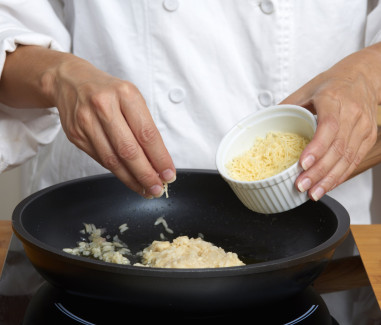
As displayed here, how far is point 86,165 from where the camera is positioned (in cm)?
127

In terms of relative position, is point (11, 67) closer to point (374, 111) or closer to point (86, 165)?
point (86, 165)

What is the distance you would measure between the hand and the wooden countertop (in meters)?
0.25

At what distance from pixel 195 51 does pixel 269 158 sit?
370mm

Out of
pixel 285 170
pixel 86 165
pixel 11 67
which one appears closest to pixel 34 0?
pixel 11 67

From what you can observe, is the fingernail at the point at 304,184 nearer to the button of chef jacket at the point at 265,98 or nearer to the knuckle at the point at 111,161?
the knuckle at the point at 111,161

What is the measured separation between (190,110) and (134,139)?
410mm

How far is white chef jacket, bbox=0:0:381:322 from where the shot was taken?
116 centimetres

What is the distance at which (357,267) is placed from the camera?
0.94m

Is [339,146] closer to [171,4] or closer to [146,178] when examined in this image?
[146,178]

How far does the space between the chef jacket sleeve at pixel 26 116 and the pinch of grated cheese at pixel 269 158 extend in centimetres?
43

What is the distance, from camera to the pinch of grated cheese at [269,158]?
89cm

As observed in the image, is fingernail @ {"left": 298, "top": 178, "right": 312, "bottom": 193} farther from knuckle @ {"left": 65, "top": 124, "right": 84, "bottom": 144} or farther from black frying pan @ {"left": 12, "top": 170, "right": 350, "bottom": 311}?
knuckle @ {"left": 65, "top": 124, "right": 84, "bottom": 144}

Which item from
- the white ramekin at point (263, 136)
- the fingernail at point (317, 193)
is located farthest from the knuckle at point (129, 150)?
the fingernail at point (317, 193)

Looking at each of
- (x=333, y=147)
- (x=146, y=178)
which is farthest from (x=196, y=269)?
(x=333, y=147)
